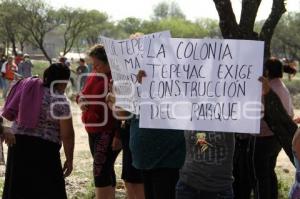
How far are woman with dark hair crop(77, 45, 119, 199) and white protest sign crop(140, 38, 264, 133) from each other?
1.41m

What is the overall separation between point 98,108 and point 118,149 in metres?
0.40

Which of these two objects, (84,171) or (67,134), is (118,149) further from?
(84,171)

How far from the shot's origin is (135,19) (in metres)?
70.4

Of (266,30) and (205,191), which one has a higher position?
(266,30)

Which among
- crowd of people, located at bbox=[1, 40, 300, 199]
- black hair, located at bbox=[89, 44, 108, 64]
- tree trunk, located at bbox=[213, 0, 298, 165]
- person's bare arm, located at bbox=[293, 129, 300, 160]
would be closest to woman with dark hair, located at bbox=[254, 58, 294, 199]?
crowd of people, located at bbox=[1, 40, 300, 199]

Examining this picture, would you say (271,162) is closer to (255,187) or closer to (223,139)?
(255,187)

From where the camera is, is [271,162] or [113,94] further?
[271,162]

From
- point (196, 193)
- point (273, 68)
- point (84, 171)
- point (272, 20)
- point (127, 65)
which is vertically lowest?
point (84, 171)

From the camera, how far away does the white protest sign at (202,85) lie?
142 inches

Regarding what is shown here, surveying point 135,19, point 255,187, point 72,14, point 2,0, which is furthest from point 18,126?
point 135,19

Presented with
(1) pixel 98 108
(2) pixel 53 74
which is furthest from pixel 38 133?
(1) pixel 98 108

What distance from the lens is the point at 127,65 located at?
4.07 metres

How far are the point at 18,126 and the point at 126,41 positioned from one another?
122 cm

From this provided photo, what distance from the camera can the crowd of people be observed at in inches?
143
